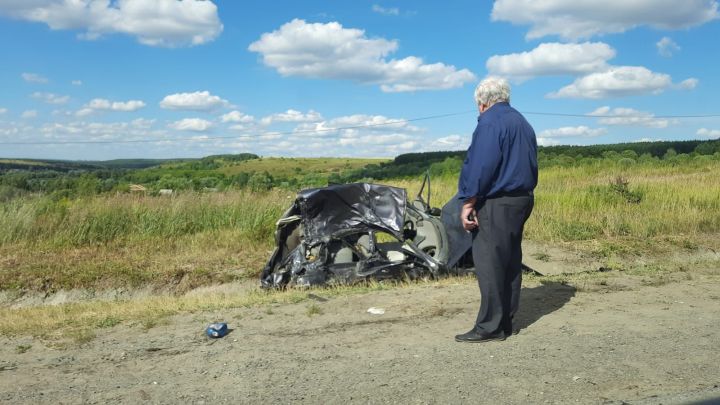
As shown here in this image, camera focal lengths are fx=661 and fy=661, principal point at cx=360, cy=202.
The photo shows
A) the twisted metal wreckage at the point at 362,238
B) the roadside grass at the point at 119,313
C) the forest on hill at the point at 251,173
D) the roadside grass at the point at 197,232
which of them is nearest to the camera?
the roadside grass at the point at 119,313

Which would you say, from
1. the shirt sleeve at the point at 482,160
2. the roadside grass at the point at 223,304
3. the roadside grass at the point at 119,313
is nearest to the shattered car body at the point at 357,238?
the roadside grass at the point at 223,304

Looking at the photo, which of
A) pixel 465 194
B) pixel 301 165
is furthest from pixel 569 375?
pixel 301 165

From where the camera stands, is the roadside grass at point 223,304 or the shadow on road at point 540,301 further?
the roadside grass at point 223,304

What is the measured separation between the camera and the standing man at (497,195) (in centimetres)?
573

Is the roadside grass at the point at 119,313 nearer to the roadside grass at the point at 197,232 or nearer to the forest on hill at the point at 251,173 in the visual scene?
the forest on hill at the point at 251,173

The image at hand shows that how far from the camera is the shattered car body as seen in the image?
9.57 m

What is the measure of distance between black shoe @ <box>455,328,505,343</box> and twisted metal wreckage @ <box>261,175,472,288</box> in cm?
337

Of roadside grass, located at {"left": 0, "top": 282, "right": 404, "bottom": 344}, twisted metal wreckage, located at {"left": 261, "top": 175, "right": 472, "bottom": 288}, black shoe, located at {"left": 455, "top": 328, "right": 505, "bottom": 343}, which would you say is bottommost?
roadside grass, located at {"left": 0, "top": 282, "right": 404, "bottom": 344}

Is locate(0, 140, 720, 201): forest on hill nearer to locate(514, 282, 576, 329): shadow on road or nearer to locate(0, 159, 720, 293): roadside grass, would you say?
locate(0, 159, 720, 293): roadside grass

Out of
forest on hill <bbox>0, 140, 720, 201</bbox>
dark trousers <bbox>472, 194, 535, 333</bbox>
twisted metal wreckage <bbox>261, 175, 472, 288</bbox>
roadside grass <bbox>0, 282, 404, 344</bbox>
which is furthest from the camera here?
forest on hill <bbox>0, 140, 720, 201</bbox>

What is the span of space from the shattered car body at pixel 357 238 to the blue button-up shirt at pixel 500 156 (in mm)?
3793

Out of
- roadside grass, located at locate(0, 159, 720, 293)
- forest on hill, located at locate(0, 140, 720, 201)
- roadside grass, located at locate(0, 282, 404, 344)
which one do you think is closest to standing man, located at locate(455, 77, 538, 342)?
roadside grass, located at locate(0, 282, 404, 344)

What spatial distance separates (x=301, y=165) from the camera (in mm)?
59719

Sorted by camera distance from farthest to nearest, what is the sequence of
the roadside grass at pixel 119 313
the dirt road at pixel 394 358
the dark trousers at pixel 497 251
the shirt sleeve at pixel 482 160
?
the roadside grass at pixel 119 313 < the dark trousers at pixel 497 251 < the shirt sleeve at pixel 482 160 < the dirt road at pixel 394 358
